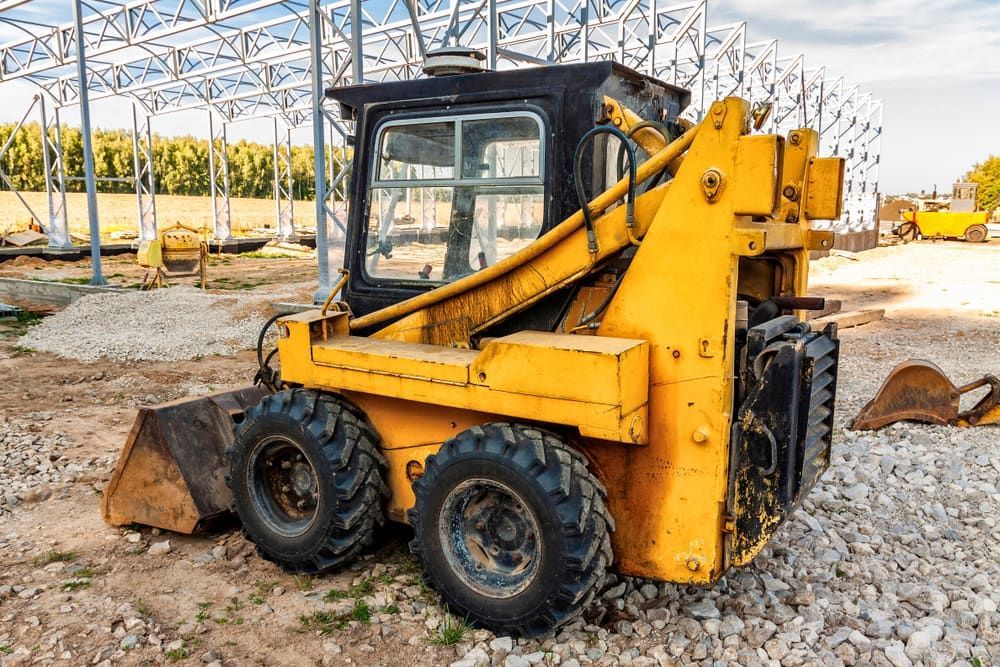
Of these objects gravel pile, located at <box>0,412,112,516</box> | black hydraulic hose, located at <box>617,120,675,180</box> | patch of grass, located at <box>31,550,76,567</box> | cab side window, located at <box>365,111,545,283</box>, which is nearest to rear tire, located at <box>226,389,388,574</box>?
cab side window, located at <box>365,111,545,283</box>

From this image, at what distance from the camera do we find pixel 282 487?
159 inches

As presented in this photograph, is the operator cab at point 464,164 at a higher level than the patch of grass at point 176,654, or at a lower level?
higher

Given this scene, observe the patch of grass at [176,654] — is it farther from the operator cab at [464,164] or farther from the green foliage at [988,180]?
the green foliage at [988,180]

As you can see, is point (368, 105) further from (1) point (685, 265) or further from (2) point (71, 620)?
(2) point (71, 620)

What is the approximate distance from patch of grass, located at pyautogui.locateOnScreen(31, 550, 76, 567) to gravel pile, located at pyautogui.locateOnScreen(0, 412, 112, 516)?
889 mm

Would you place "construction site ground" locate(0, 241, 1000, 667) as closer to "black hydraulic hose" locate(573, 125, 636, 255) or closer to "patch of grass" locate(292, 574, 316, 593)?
"patch of grass" locate(292, 574, 316, 593)

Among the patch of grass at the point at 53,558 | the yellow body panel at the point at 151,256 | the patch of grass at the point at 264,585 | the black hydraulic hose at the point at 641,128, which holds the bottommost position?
the patch of grass at the point at 264,585

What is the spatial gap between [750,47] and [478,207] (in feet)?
83.9

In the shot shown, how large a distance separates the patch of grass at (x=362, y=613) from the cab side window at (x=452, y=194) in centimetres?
156

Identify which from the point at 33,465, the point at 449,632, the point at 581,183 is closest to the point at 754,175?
the point at 581,183

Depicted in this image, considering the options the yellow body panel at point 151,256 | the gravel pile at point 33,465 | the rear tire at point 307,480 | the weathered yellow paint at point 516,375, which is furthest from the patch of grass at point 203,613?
the yellow body panel at point 151,256

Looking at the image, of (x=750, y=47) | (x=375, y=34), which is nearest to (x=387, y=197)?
(x=375, y=34)

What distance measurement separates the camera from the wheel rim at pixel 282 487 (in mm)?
3894

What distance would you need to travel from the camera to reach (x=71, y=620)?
11.3ft
